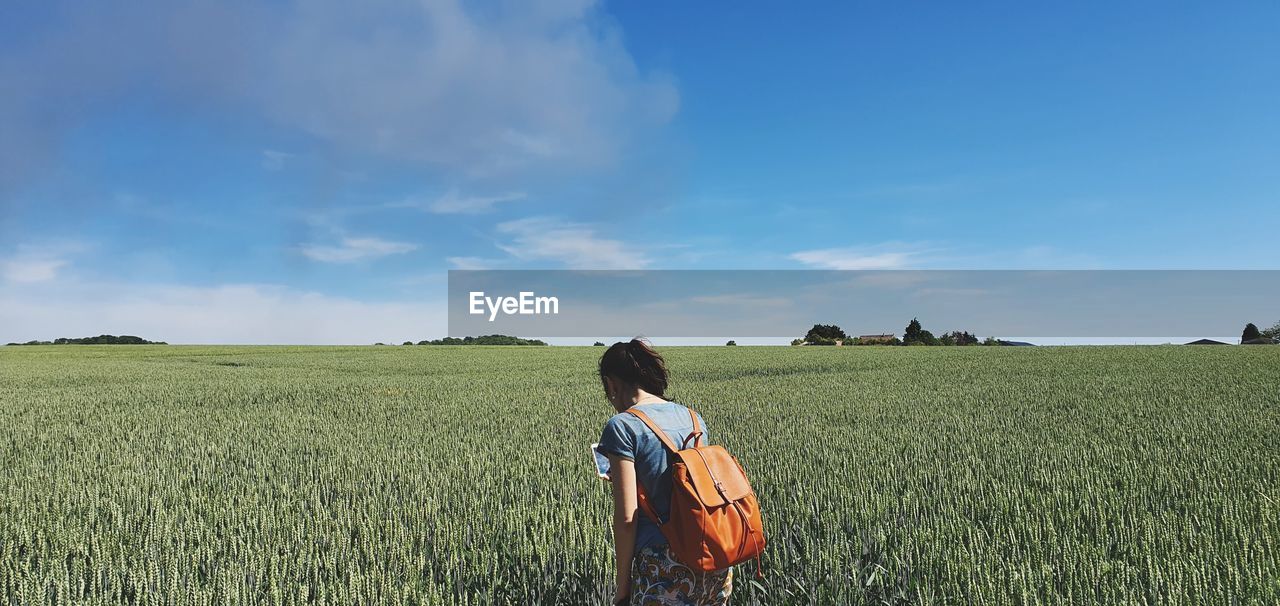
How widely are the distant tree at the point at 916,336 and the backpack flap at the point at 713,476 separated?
48.1 m

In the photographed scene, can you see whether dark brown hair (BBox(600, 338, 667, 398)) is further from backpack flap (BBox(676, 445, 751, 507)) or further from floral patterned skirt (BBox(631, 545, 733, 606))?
floral patterned skirt (BBox(631, 545, 733, 606))

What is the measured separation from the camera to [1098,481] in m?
5.71

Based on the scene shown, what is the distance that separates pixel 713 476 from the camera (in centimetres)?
227

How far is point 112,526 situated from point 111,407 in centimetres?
1002

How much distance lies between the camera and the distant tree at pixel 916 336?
47.4 meters

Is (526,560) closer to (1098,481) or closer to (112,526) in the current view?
(112,526)

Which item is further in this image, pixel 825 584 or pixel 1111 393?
pixel 1111 393

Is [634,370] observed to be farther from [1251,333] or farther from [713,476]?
[1251,333]

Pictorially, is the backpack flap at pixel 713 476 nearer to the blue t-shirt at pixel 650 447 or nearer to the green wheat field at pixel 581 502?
the blue t-shirt at pixel 650 447

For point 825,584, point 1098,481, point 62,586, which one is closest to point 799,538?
point 825,584

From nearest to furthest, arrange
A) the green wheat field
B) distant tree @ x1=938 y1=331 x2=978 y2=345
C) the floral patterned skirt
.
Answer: the floral patterned skirt
the green wheat field
distant tree @ x1=938 y1=331 x2=978 y2=345

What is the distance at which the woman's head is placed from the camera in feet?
7.88

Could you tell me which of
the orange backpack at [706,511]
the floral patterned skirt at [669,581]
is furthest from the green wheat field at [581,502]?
the orange backpack at [706,511]

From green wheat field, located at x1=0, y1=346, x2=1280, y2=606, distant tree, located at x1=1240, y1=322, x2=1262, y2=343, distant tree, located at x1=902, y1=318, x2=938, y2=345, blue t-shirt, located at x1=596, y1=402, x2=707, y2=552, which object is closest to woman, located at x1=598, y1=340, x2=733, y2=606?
blue t-shirt, located at x1=596, y1=402, x2=707, y2=552
